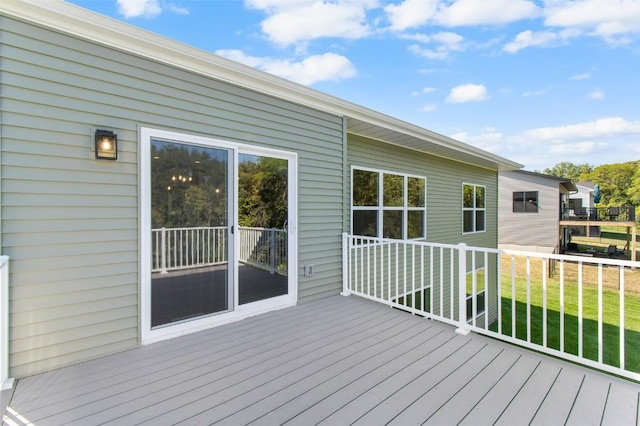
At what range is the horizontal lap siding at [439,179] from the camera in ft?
18.8

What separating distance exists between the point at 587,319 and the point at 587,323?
10.7 inches

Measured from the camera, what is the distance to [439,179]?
7547 mm

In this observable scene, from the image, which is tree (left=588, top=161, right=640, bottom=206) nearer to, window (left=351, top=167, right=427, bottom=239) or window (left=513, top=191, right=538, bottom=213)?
window (left=513, top=191, right=538, bottom=213)

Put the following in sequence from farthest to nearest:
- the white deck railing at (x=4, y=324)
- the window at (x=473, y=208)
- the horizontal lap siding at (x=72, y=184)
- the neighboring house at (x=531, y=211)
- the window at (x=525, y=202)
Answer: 1. the window at (x=525, y=202)
2. the neighboring house at (x=531, y=211)
3. the window at (x=473, y=208)
4. the horizontal lap siding at (x=72, y=184)
5. the white deck railing at (x=4, y=324)

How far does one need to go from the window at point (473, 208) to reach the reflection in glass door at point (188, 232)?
7.18 metres

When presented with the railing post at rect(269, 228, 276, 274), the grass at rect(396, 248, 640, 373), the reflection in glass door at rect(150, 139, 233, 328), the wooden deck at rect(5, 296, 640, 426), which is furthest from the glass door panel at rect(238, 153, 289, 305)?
the grass at rect(396, 248, 640, 373)

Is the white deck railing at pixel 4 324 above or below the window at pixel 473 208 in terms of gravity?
below

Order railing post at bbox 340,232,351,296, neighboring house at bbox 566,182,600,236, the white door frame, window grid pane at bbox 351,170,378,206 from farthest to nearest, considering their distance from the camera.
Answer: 1. neighboring house at bbox 566,182,600,236
2. window grid pane at bbox 351,170,378,206
3. railing post at bbox 340,232,351,296
4. the white door frame

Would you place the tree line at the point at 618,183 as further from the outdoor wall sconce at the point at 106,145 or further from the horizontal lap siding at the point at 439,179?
the outdoor wall sconce at the point at 106,145

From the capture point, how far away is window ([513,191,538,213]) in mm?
15570

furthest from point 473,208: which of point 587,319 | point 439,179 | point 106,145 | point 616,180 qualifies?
point 616,180

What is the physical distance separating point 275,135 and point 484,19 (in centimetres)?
696

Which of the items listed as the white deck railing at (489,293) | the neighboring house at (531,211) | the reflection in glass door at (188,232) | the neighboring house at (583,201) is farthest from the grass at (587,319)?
the neighboring house at (583,201)

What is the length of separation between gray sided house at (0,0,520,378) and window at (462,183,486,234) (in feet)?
16.9
